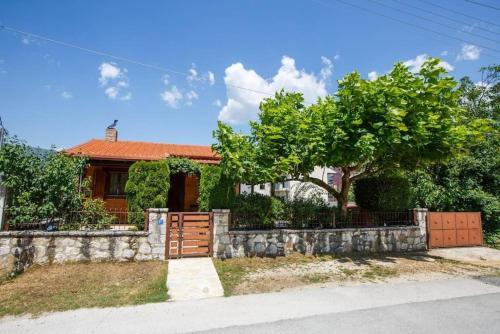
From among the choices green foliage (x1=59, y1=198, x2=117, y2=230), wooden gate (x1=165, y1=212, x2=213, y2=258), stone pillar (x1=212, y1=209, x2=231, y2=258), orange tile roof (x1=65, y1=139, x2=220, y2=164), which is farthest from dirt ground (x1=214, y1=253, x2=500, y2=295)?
orange tile roof (x1=65, y1=139, x2=220, y2=164)

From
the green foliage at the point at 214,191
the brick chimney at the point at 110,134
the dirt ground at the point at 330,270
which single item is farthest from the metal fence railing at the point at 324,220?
the brick chimney at the point at 110,134

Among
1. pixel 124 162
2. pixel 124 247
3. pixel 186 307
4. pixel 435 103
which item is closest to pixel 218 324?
pixel 186 307

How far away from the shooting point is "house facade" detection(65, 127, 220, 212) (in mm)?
14195

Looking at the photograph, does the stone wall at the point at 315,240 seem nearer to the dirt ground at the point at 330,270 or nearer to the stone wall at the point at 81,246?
the dirt ground at the point at 330,270

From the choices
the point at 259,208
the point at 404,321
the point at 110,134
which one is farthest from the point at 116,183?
the point at 404,321

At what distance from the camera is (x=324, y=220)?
1070cm

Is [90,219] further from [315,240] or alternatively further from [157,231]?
[315,240]

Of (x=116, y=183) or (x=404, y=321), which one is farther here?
(x=116, y=183)

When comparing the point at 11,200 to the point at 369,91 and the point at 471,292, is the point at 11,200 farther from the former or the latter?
the point at 471,292

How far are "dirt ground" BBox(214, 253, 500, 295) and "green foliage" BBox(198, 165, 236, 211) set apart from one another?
1.92m

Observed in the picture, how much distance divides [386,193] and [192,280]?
8665mm

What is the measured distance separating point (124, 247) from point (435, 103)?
1058cm

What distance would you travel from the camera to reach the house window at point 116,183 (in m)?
15.1

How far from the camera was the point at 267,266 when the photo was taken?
28.6ft
